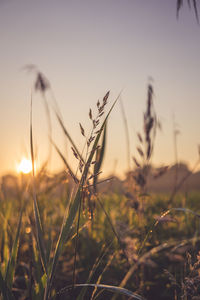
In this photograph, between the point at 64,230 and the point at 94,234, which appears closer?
the point at 64,230

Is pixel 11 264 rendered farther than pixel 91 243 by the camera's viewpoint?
No

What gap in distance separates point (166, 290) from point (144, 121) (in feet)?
3.39

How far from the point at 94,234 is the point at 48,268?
1.39 metres

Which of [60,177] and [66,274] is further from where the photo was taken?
[60,177]

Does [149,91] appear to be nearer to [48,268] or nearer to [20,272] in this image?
[48,268]

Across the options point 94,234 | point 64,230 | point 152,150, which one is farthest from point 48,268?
point 94,234

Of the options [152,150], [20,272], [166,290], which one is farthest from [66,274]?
[152,150]

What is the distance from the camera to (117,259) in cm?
173

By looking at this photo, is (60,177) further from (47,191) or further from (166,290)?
(166,290)

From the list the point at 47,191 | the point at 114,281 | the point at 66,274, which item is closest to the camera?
the point at 114,281

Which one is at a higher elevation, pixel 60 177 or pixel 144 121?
pixel 144 121

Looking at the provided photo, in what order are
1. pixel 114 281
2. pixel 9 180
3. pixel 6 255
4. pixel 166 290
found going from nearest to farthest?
pixel 6 255, pixel 166 290, pixel 114 281, pixel 9 180

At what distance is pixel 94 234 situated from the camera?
7.52ft

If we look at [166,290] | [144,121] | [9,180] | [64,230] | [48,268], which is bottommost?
[166,290]
